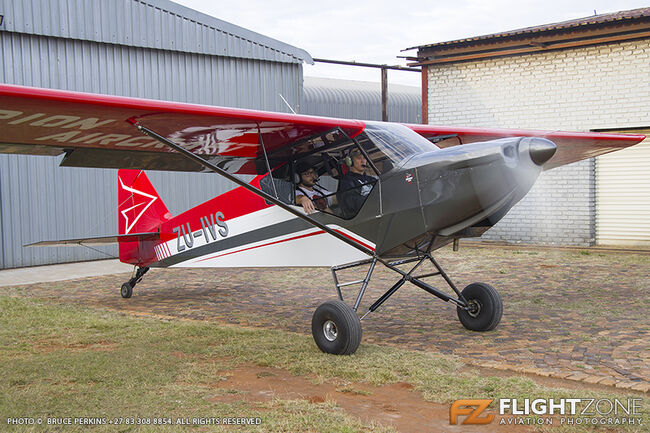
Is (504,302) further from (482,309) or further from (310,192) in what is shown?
(310,192)

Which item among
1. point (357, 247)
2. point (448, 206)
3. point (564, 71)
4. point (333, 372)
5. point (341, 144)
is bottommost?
point (333, 372)

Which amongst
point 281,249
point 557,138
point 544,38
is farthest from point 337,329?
point 544,38

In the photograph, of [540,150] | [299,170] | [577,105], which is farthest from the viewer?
[577,105]

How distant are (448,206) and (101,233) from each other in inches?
402

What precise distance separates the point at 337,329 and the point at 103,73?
10.1 meters

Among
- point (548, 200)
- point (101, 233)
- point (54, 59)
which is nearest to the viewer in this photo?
point (54, 59)

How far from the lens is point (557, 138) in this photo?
834cm

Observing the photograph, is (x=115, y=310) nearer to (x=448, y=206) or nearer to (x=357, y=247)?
(x=357, y=247)

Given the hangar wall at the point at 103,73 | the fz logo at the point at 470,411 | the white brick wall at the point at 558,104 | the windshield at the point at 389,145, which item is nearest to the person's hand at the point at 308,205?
the windshield at the point at 389,145

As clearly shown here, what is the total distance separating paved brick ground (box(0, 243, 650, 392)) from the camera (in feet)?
18.3

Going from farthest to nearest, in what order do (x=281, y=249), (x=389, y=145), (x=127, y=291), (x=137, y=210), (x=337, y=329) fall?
(x=137, y=210) < (x=127, y=291) < (x=281, y=249) < (x=389, y=145) < (x=337, y=329)

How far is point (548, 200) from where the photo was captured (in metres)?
14.8

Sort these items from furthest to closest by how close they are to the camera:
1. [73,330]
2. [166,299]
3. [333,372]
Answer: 1. [166,299]
2. [73,330]
3. [333,372]

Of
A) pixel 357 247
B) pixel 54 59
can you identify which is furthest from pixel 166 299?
pixel 54 59
